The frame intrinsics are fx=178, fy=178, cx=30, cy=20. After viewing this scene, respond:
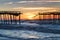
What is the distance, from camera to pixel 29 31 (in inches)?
114

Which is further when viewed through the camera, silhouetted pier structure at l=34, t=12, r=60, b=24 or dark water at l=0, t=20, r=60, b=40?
silhouetted pier structure at l=34, t=12, r=60, b=24

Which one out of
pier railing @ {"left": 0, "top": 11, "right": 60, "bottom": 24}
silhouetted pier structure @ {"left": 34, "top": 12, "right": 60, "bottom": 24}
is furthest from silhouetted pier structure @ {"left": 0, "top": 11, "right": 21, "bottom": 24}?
silhouetted pier structure @ {"left": 34, "top": 12, "right": 60, "bottom": 24}

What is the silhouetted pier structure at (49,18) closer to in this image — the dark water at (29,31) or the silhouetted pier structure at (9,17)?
the dark water at (29,31)

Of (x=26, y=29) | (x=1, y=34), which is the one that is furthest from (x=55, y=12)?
(x=1, y=34)

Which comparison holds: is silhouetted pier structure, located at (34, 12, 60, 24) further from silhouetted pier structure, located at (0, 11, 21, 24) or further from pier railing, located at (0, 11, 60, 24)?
silhouetted pier structure, located at (0, 11, 21, 24)

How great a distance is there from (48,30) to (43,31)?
0.08 meters

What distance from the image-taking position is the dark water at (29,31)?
9.14ft

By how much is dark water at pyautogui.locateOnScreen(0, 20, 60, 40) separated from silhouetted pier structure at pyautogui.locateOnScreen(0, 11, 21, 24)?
0.09ft

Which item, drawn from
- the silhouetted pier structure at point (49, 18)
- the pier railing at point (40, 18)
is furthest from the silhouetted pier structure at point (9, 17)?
the silhouetted pier structure at point (49, 18)

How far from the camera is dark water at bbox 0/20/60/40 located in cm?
279

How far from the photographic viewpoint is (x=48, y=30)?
9.57 feet

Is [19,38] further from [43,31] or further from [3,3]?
[3,3]

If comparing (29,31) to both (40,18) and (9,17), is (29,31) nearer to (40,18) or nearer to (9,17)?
(40,18)

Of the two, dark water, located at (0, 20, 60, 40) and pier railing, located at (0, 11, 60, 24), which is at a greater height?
pier railing, located at (0, 11, 60, 24)
